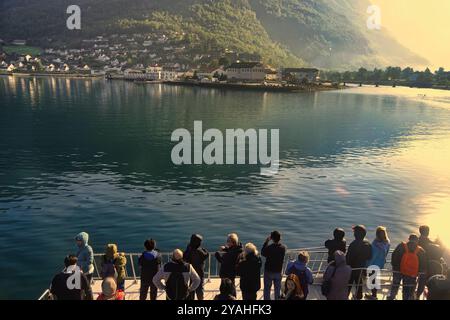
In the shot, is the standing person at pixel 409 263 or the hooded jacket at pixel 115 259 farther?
the standing person at pixel 409 263

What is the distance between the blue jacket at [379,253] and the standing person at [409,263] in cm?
37

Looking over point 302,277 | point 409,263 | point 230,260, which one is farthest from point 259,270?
point 409,263

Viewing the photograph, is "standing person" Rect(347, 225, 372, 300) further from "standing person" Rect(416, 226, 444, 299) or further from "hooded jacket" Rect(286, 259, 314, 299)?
"hooded jacket" Rect(286, 259, 314, 299)

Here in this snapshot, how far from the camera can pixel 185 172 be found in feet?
146

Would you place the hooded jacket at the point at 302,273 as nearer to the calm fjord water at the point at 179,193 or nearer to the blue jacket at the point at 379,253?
the blue jacket at the point at 379,253

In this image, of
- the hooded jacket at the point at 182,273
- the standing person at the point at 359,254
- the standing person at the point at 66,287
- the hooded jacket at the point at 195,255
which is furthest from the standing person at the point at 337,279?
the standing person at the point at 66,287

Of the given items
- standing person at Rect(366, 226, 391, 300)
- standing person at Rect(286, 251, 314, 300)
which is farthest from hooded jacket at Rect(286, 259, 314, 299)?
standing person at Rect(366, 226, 391, 300)

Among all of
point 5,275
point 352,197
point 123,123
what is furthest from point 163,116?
point 5,275

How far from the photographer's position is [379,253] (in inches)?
532

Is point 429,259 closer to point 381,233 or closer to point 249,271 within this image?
point 381,233

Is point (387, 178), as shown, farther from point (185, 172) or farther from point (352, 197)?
point (185, 172)

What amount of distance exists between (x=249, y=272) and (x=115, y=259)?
14.8 feet

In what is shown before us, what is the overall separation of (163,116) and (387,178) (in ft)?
215

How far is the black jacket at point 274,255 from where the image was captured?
11952 mm
